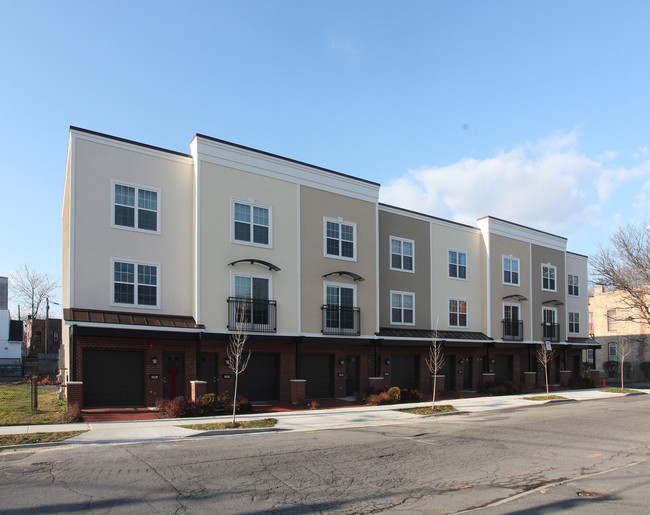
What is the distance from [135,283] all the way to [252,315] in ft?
15.4

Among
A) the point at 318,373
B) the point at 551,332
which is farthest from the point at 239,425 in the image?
the point at 551,332

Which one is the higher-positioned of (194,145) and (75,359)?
(194,145)

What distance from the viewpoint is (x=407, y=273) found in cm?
2966

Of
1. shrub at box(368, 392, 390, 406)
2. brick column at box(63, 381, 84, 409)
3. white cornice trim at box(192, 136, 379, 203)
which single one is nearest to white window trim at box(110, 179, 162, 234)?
white cornice trim at box(192, 136, 379, 203)

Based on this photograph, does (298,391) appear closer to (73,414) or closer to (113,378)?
(113,378)

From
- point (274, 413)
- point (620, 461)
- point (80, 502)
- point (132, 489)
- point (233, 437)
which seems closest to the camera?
point (80, 502)

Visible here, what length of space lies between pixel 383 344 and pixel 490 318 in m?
9.59

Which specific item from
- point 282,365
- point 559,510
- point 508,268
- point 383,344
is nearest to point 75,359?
point 282,365

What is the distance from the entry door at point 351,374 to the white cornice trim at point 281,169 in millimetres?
7804

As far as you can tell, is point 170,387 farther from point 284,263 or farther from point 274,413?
point 284,263

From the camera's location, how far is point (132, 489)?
8.68 m

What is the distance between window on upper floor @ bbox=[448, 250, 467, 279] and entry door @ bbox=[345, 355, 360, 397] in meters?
8.70

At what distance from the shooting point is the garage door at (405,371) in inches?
1128

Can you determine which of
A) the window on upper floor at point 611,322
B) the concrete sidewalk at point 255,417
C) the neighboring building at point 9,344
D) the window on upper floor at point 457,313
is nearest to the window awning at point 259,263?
the concrete sidewalk at point 255,417
